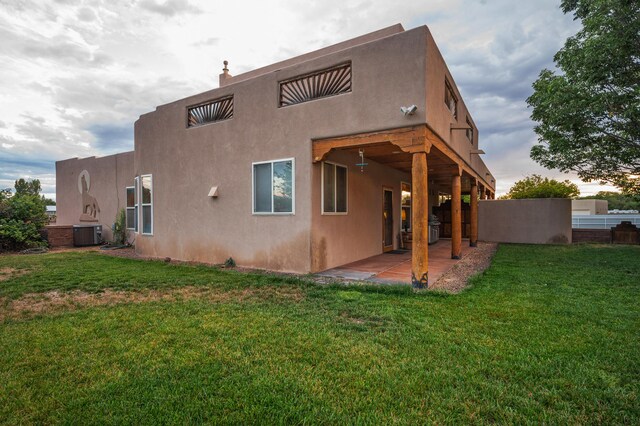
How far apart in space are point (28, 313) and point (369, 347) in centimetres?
433

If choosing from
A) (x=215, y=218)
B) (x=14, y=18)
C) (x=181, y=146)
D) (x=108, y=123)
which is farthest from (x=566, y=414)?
(x=108, y=123)

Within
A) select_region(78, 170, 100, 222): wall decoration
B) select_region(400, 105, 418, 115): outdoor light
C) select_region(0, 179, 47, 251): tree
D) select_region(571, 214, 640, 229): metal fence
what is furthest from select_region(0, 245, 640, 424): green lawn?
select_region(571, 214, 640, 229): metal fence

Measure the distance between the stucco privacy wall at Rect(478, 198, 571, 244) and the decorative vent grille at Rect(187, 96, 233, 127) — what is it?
39.3 feet

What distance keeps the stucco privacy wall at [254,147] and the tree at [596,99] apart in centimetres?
600

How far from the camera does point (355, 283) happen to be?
546 centimetres

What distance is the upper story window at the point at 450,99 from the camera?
716 centimetres

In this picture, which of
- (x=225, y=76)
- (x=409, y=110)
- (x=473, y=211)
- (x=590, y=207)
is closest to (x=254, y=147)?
(x=409, y=110)

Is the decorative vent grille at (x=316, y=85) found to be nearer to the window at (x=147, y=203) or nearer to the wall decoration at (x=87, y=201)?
the window at (x=147, y=203)

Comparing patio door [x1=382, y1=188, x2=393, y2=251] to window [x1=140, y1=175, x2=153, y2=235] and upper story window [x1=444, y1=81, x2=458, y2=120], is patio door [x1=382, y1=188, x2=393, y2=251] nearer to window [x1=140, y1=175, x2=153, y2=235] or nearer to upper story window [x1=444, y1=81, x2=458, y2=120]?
upper story window [x1=444, y1=81, x2=458, y2=120]

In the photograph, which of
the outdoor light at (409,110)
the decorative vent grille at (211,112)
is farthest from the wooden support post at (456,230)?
the decorative vent grille at (211,112)

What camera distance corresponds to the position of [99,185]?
13680 millimetres

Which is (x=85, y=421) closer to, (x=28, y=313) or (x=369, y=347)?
(x=369, y=347)

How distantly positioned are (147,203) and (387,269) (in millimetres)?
7653

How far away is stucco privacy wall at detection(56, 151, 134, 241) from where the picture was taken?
12.6 meters
